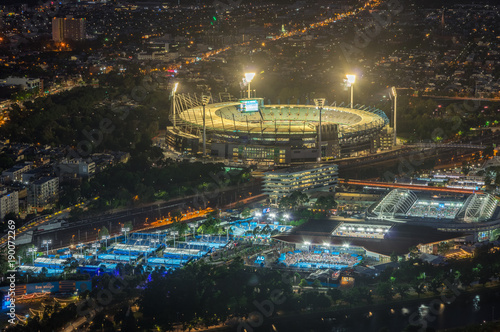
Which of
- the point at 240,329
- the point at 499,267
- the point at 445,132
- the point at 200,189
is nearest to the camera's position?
the point at 240,329

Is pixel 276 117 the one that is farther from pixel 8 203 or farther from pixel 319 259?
pixel 319 259

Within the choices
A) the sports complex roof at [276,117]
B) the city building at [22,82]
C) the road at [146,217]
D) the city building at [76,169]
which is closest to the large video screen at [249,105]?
the sports complex roof at [276,117]

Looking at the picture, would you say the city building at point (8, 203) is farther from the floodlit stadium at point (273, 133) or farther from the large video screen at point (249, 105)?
the large video screen at point (249, 105)

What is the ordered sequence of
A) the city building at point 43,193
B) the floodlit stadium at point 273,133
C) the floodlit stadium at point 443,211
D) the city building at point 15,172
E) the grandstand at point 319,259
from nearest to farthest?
1. the grandstand at point 319,259
2. the floodlit stadium at point 443,211
3. the city building at point 43,193
4. the city building at point 15,172
5. the floodlit stadium at point 273,133

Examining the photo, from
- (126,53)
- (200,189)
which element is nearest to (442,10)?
(126,53)

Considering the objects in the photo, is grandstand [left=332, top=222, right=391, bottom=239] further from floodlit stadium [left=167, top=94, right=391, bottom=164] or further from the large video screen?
the large video screen

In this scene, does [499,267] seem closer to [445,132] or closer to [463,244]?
[463,244]

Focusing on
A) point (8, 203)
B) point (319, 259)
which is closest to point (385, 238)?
point (319, 259)

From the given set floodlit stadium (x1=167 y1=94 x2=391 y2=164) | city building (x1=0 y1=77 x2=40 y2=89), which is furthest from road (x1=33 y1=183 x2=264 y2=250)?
city building (x1=0 y1=77 x2=40 y2=89)
